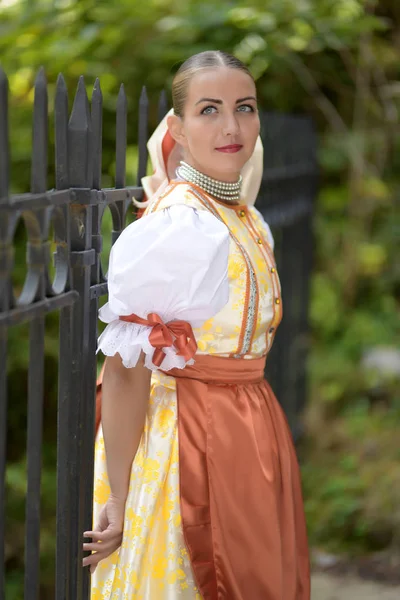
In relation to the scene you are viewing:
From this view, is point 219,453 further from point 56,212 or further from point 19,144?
point 19,144

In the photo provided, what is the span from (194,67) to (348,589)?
268 cm

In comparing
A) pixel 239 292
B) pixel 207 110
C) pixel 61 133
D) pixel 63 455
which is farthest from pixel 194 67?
pixel 63 455

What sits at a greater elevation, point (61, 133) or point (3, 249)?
point (61, 133)

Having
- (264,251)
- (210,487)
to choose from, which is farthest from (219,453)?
(264,251)

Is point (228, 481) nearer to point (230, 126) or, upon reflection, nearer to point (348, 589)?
point (230, 126)

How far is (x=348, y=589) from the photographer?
3959mm

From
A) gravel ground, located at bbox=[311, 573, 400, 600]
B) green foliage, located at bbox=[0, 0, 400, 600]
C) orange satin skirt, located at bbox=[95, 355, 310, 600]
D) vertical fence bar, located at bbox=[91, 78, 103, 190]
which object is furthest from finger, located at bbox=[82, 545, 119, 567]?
gravel ground, located at bbox=[311, 573, 400, 600]

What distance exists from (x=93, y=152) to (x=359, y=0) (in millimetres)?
4277

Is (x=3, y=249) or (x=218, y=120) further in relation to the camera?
(x=218, y=120)

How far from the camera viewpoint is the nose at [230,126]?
2.06 metres

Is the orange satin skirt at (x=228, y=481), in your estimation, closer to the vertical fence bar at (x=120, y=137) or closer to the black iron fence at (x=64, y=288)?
the black iron fence at (x=64, y=288)

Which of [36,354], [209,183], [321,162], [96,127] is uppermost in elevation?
[321,162]

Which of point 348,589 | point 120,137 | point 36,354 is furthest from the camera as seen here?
point 348,589

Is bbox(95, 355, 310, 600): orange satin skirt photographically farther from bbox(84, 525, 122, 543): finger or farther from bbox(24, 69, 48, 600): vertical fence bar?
bbox(24, 69, 48, 600): vertical fence bar
